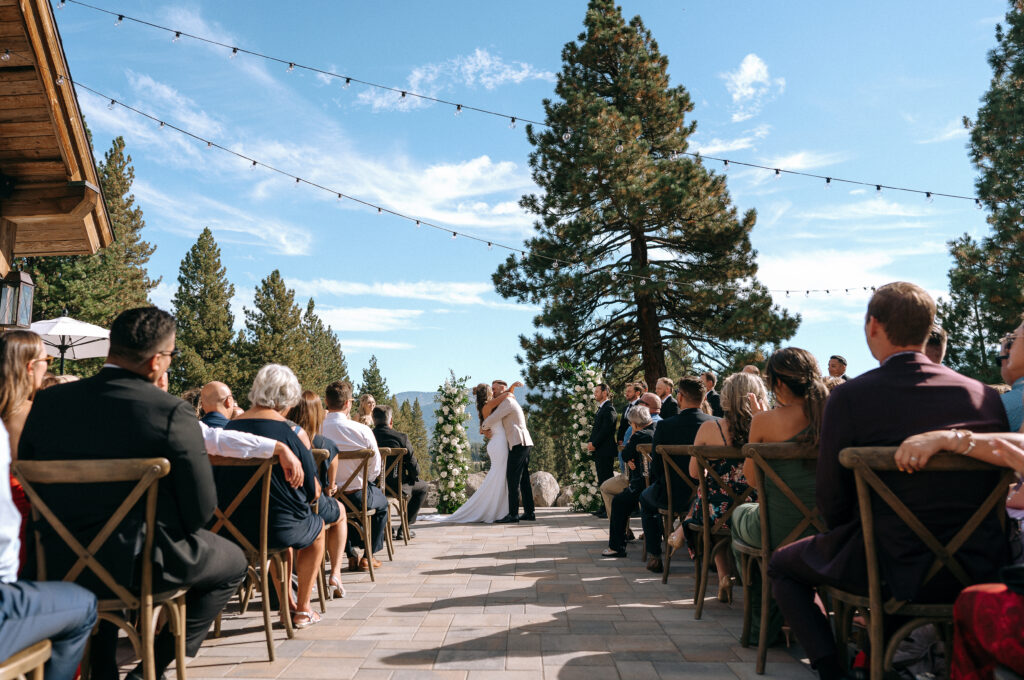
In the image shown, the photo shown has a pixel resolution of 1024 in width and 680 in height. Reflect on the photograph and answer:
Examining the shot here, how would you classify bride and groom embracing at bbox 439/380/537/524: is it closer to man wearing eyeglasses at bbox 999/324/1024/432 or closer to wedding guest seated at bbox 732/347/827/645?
wedding guest seated at bbox 732/347/827/645

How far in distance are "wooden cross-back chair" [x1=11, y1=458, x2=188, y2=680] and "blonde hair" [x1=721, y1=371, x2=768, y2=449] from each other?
3.05 metres

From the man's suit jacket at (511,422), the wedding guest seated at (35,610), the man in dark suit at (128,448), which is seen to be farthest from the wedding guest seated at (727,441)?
the man's suit jacket at (511,422)

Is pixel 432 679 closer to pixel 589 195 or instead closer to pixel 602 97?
pixel 589 195

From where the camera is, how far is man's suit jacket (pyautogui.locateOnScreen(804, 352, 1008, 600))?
213 cm

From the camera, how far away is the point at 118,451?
2361 millimetres

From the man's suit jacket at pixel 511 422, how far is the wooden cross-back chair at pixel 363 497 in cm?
398

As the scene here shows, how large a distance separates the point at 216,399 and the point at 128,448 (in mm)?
1926

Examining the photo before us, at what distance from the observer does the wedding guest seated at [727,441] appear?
4.06m

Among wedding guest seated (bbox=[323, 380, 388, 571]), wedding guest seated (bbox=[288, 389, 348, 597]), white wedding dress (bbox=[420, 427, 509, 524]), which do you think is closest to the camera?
wedding guest seated (bbox=[288, 389, 348, 597])

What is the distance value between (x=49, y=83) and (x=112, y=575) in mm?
5188

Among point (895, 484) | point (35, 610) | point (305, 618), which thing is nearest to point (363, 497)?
point (305, 618)

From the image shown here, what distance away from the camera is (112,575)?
235 centimetres

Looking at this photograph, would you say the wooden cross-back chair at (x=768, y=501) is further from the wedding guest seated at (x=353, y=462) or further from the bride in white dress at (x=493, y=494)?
Result: the bride in white dress at (x=493, y=494)

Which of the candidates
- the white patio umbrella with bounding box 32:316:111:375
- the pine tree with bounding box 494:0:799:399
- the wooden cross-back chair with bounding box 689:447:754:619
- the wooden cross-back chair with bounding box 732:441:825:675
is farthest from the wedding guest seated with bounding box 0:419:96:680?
the pine tree with bounding box 494:0:799:399
